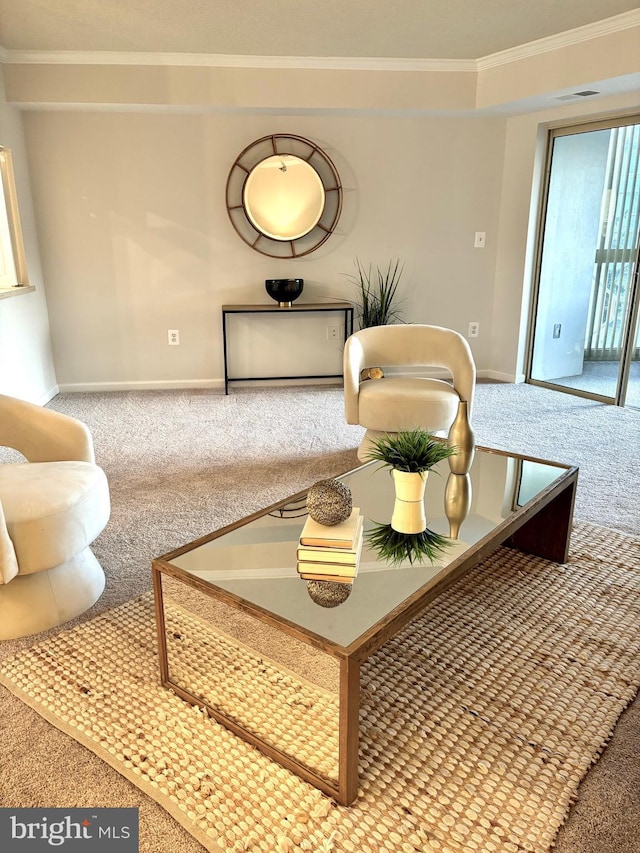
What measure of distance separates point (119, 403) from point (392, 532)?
3.29m

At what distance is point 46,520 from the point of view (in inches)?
69.3

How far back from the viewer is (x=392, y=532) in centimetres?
181

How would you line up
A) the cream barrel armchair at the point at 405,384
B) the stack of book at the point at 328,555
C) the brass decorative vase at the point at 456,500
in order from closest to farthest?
1. the stack of book at the point at 328,555
2. the brass decorative vase at the point at 456,500
3. the cream barrel armchair at the point at 405,384

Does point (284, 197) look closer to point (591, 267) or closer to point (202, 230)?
point (202, 230)

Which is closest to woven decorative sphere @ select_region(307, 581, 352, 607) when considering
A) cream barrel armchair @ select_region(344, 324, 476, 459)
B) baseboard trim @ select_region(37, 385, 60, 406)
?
cream barrel armchair @ select_region(344, 324, 476, 459)

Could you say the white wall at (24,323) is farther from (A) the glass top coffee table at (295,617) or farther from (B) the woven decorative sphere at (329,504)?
(B) the woven decorative sphere at (329,504)

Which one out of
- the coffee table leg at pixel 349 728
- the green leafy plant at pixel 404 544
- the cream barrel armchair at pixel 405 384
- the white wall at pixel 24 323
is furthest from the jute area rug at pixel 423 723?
the white wall at pixel 24 323

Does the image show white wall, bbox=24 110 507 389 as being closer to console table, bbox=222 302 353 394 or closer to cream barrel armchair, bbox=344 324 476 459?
console table, bbox=222 302 353 394

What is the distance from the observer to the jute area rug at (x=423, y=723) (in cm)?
125

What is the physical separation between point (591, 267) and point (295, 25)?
8.44 ft

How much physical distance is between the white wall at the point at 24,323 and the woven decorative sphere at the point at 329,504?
2.94m

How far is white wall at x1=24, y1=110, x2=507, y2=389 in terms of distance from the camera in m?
4.60

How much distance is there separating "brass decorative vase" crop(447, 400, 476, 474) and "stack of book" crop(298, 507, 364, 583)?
72 centimetres

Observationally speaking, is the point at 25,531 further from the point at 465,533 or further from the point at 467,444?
the point at 467,444
